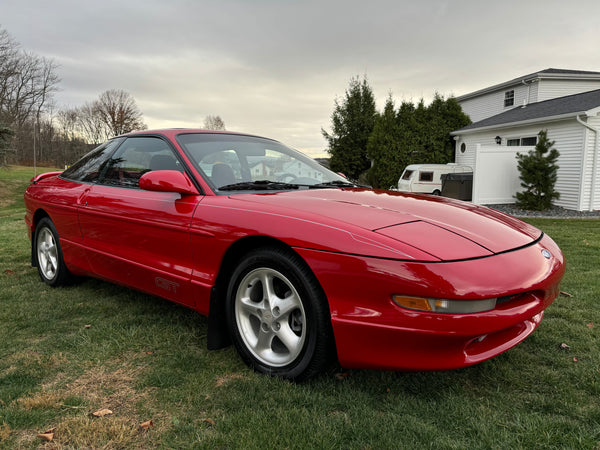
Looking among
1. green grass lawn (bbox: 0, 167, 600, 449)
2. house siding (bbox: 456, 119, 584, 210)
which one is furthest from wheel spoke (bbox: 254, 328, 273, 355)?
house siding (bbox: 456, 119, 584, 210)

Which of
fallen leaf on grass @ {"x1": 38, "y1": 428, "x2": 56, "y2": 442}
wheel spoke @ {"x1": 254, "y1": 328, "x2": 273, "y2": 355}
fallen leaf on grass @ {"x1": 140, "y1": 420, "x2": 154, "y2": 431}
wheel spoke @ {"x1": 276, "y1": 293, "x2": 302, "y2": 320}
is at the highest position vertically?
wheel spoke @ {"x1": 276, "y1": 293, "x2": 302, "y2": 320}

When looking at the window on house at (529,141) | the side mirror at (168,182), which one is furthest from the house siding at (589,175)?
the side mirror at (168,182)

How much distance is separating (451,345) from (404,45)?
12.0 m

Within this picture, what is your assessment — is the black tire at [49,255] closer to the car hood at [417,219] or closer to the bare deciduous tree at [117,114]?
the car hood at [417,219]

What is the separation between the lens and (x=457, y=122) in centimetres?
2088

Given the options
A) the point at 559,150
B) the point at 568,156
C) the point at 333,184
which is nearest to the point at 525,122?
the point at 559,150

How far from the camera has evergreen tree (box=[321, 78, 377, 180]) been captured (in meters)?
29.7

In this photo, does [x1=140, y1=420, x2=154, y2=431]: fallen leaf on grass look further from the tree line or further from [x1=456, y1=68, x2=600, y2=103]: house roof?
[x1=456, y1=68, x2=600, y2=103]: house roof

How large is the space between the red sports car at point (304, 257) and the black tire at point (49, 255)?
1.71ft

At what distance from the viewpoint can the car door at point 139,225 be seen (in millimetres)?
2738

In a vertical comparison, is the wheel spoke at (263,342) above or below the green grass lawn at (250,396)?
above

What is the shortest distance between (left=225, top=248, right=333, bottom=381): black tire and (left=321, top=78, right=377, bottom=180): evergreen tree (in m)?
27.7

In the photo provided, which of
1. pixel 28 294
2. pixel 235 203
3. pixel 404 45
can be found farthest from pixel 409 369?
pixel 404 45

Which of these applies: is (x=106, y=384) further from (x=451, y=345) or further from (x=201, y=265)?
(x=451, y=345)
